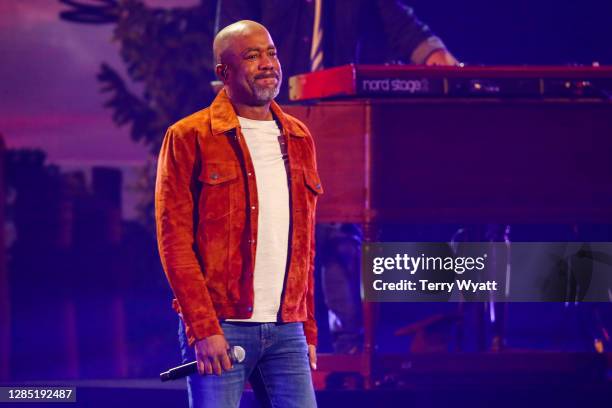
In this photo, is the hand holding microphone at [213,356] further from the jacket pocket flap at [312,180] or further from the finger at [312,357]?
the jacket pocket flap at [312,180]

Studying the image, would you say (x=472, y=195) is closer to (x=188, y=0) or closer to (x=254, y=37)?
(x=254, y=37)

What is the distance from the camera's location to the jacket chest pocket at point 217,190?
3.04 metres

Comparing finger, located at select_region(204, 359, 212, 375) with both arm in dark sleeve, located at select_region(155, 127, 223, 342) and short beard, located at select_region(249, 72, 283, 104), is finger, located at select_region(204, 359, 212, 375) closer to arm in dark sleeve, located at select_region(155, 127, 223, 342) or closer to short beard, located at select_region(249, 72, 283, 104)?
arm in dark sleeve, located at select_region(155, 127, 223, 342)

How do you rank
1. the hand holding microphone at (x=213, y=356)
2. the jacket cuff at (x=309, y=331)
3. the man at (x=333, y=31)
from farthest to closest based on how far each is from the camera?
the man at (x=333, y=31)
the jacket cuff at (x=309, y=331)
the hand holding microphone at (x=213, y=356)

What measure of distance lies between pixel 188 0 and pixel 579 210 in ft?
25.7

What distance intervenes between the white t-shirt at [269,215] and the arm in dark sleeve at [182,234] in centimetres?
15

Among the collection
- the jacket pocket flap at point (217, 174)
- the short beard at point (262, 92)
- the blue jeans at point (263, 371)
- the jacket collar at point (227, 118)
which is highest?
the short beard at point (262, 92)

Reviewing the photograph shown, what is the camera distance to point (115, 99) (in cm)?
1209

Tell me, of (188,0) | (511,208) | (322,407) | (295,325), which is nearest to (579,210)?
(511,208)

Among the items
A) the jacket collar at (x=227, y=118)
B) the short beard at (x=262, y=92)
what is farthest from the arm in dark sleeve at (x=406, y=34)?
the short beard at (x=262, y=92)

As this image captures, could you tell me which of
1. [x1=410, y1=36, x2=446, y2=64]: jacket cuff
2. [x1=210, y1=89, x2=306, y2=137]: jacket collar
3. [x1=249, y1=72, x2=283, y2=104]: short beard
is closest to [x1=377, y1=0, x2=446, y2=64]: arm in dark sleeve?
[x1=410, y1=36, x2=446, y2=64]: jacket cuff

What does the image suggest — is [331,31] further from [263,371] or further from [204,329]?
[204,329]

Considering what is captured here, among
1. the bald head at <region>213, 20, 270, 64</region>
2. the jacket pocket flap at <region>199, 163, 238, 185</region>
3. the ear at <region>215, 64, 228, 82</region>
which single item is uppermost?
the bald head at <region>213, 20, 270, 64</region>

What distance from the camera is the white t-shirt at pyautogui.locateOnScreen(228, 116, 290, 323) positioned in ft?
10.0
